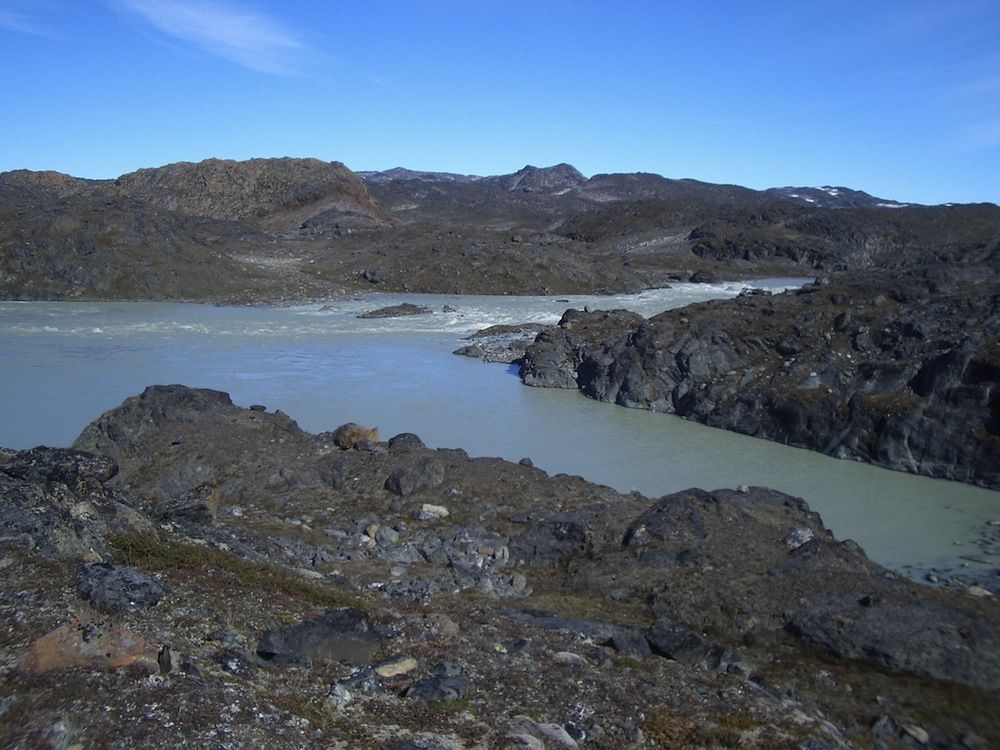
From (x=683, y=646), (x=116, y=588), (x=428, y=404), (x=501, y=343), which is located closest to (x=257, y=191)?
(x=501, y=343)

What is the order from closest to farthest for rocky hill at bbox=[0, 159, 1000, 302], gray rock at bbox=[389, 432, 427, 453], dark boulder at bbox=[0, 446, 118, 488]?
1. dark boulder at bbox=[0, 446, 118, 488]
2. gray rock at bbox=[389, 432, 427, 453]
3. rocky hill at bbox=[0, 159, 1000, 302]

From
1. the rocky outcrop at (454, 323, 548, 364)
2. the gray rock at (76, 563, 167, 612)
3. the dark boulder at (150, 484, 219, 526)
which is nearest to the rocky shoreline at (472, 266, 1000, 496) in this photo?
the rocky outcrop at (454, 323, 548, 364)

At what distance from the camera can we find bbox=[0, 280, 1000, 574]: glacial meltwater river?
41.4 feet

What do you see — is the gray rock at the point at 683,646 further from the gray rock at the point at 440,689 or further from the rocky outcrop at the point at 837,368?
the rocky outcrop at the point at 837,368

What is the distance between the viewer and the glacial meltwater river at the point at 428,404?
1261 cm

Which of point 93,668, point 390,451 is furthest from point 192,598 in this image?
point 390,451

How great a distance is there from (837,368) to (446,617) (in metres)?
11.8

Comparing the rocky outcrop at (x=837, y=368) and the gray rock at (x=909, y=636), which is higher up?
the rocky outcrop at (x=837, y=368)

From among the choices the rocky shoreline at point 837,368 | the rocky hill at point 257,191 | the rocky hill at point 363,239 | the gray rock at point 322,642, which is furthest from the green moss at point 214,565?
the rocky hill at point 257,191

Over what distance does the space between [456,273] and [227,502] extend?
114 ft

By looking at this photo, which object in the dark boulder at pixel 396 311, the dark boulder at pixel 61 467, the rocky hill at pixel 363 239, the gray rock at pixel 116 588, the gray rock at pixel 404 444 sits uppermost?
the rocky hill at pixel 363 239

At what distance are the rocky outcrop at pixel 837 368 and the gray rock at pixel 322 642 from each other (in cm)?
1099

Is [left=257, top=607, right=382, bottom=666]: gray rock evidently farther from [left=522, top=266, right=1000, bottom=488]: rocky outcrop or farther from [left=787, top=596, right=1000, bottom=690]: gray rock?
[left=522, top=266, right=1000, bottom=488]: rocky outcrop

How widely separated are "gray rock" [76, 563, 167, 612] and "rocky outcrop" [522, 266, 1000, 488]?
12.0 meters
